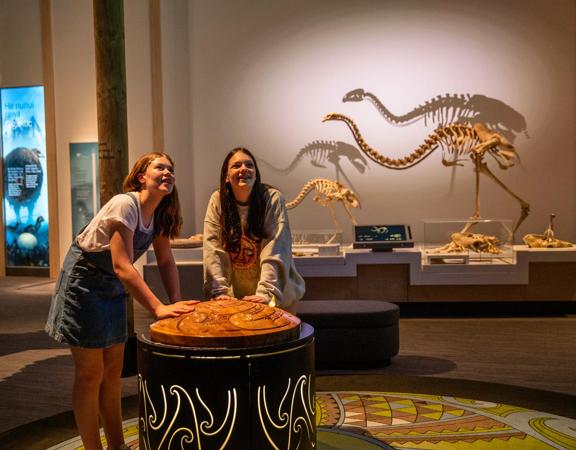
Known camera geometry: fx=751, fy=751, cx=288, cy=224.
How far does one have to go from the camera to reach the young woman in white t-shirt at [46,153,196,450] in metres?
3.02

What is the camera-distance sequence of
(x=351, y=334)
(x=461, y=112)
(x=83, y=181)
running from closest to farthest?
(x=351, y=334), (x=461, y=112), (x=83, y=181)

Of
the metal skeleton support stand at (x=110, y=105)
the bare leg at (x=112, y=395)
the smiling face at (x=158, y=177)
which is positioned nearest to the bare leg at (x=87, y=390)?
the bare leg at (x=112, y=395)

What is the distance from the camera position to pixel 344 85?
31.2 feet

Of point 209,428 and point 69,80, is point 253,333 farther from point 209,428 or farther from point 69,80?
point 69,80

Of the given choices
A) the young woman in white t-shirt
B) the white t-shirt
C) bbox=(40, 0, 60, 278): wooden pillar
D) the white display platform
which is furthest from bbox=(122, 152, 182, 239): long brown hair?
bbox=(40, 0, 60, 278): wooden pillar

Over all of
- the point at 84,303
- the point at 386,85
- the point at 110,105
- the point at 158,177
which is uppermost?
the point at 386,85

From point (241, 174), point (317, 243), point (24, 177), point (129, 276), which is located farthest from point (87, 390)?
point (24, 177)

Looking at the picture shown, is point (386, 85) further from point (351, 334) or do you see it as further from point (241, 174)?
point (241, 174)

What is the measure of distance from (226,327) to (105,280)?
2.20 ft

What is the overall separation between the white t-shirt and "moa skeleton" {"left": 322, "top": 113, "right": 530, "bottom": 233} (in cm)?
526

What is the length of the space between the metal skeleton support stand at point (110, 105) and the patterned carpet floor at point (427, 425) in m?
1.78

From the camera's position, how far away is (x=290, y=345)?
280 cm

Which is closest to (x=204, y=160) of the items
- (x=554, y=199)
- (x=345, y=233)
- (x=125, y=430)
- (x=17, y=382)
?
(x=345, y=233)

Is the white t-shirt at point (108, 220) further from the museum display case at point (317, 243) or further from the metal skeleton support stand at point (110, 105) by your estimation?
the museum display case at point (317, 243)
